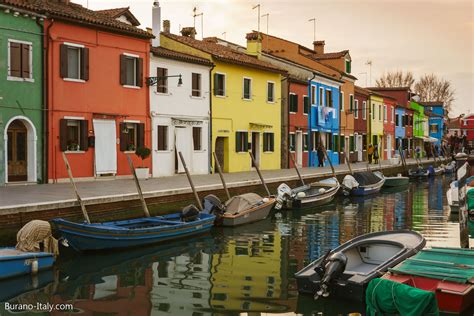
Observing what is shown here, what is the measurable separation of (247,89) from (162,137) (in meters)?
7.74

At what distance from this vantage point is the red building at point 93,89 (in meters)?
21.4

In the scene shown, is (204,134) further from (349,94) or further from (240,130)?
(349,94)

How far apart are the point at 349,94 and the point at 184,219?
30826mm

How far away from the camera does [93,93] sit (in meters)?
23.0

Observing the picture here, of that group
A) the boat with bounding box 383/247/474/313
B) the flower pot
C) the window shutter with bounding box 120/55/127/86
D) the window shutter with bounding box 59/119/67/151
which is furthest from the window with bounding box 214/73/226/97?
the boat with bounding box 383/247/474/313

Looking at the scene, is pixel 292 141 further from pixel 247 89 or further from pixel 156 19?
pixel 156 19

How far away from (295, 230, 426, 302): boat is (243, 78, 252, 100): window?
20.1 meters

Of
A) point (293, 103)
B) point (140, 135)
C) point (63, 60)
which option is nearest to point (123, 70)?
point (140, 135)

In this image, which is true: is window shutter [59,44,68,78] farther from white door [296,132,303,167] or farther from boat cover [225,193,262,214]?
white door [296,132,303,167]

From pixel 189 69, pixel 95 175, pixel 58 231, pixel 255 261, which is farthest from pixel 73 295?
pixel 189 69

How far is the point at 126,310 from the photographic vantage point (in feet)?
32.8

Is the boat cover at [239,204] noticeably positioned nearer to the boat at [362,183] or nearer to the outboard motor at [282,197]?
the outboard motor at [282,197]

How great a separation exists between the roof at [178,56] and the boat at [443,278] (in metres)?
17.6

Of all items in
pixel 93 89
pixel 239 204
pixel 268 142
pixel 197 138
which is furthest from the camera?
pixel 268 142
